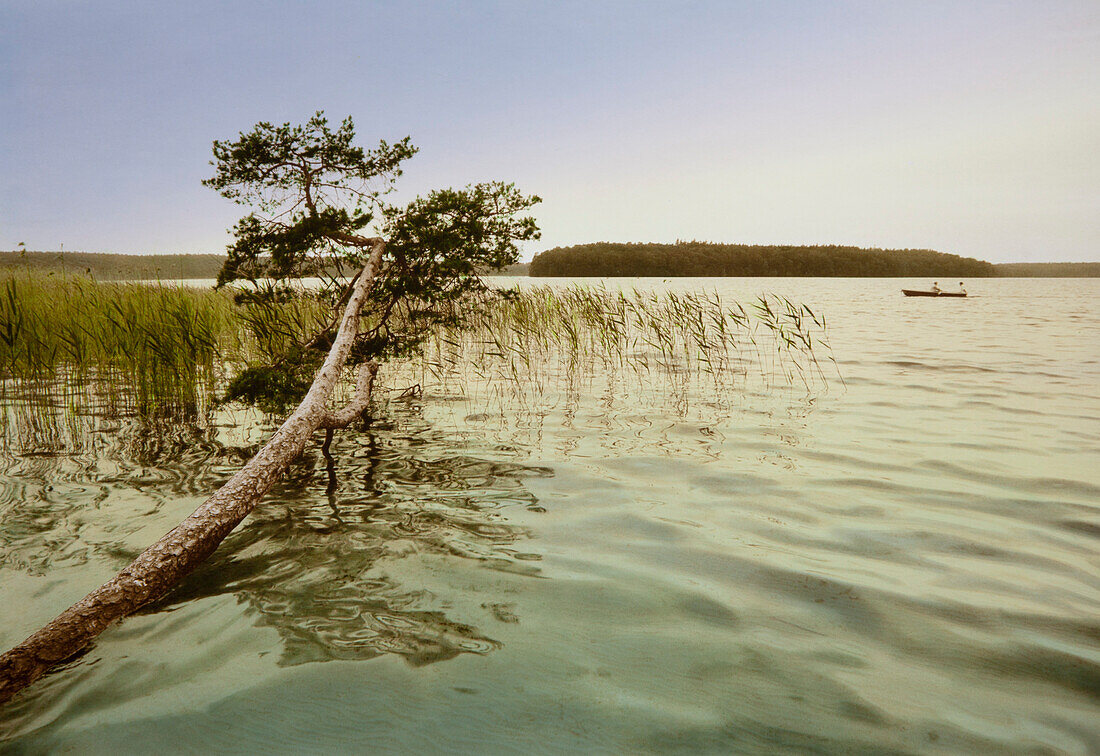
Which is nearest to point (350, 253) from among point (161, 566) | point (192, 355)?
point (192, 355)

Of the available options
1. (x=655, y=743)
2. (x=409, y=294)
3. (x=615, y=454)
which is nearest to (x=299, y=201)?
(x=409, y=294)

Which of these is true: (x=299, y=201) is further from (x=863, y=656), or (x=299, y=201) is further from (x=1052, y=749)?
(x=1052, y=749)

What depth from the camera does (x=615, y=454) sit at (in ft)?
18.1

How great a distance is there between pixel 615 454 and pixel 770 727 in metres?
3.48

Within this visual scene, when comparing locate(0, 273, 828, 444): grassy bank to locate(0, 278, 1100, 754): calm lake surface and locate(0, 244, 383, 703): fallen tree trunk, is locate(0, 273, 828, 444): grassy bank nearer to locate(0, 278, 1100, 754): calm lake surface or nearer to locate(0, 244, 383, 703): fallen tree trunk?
locate(0, 278, 1100, 754): calm lake surface

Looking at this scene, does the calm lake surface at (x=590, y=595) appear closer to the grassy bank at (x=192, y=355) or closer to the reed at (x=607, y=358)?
the grassy bank at (x=192, y=355)

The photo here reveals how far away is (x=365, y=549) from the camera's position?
3572mm

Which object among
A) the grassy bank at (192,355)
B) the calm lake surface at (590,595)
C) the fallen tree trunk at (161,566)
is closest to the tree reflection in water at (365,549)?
the calm lake surface at (590,595)

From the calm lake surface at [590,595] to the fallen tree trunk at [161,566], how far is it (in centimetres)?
10

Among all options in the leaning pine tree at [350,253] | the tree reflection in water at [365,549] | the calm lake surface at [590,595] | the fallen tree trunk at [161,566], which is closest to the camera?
the calm lake surface at [590,595]

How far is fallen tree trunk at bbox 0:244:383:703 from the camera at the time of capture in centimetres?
237

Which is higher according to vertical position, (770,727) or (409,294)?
(409,294)

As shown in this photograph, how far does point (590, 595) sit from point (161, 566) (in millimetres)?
2153

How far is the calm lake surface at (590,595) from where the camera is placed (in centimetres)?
212
